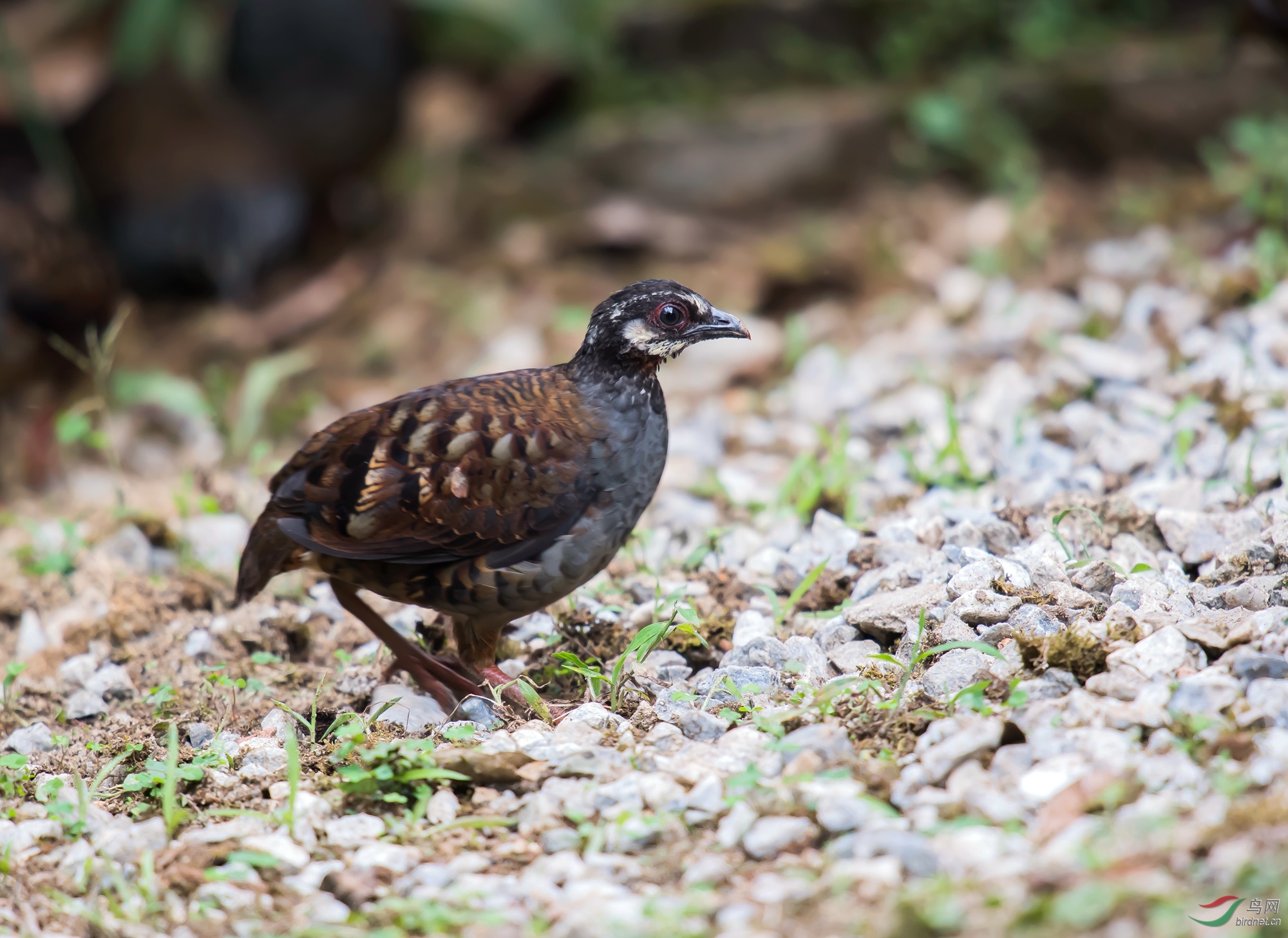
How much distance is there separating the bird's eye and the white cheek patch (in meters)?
0.05

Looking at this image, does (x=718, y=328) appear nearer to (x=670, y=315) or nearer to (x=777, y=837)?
(x=670, y=315)

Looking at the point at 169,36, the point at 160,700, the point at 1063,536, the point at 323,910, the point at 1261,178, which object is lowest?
the point at 323,910

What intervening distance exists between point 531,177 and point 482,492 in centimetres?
516

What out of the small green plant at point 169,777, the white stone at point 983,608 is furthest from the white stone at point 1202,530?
the small green plant at point 169,777

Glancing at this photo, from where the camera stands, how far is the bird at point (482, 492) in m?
3.73

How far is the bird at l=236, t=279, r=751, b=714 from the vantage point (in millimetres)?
3730

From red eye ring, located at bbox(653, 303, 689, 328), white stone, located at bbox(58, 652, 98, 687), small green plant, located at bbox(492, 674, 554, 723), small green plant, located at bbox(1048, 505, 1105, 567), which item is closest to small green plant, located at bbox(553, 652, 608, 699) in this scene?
small green plant, located at bbox(492, 674, 554, 723)

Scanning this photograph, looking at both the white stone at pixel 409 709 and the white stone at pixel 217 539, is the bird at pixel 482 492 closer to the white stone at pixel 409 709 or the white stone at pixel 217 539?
the white stone at pixel 409 709

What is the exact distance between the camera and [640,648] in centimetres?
356

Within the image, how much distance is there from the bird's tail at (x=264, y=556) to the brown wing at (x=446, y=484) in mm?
64

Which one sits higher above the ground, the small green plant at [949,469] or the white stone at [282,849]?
the small green plant at [949,469]

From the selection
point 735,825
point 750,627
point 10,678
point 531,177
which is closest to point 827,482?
point 750,627

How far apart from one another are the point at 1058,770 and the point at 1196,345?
3.31 meters

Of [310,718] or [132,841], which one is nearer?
[132,841]
